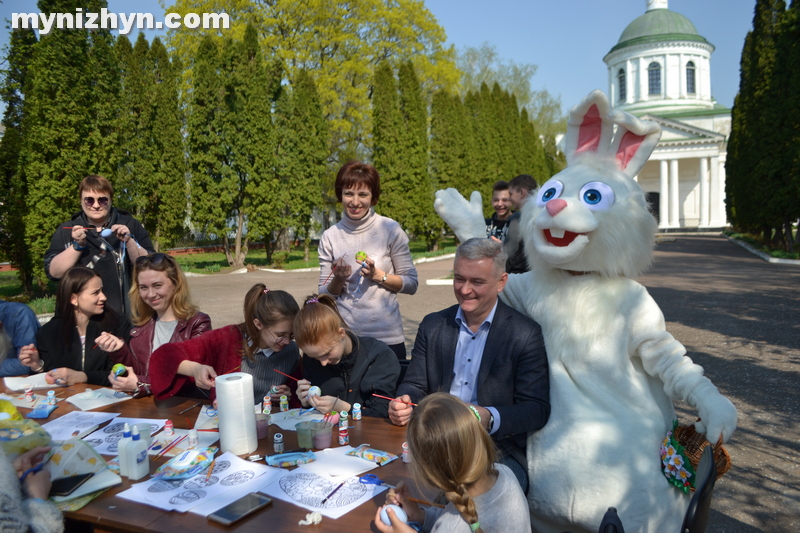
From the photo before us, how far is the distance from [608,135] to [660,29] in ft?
193

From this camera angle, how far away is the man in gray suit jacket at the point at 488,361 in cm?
243

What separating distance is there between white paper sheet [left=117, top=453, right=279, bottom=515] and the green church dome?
59.0m

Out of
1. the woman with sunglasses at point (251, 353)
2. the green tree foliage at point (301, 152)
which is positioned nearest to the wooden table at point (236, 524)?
the woman with sunglasses at point (251, 353)

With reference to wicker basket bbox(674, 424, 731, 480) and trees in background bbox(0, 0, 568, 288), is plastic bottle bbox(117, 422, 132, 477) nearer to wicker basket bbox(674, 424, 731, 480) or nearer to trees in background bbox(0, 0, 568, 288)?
wicker basket bbox(674, 424, 731, 480)

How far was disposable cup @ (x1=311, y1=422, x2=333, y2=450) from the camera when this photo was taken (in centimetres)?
250

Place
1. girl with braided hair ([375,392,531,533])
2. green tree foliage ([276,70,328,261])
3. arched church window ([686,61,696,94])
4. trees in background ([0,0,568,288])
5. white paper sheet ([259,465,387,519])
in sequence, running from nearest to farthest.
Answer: girl with braided hair ([375,392,531,533])
white paper sheet ([259,465,387,519])
trees in background ([0,0,568,288])
green tree foliage ([276,70,328,261])
arched church window ([686,61,696,94])

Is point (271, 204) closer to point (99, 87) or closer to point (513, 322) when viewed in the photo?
point (99, 87)

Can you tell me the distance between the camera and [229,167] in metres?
19.2

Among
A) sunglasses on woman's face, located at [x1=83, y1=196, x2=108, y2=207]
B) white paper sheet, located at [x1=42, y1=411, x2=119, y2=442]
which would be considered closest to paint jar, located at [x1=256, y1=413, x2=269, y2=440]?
white paper sheet, located at [x1=42, y1=411, x2=119, y2=442]

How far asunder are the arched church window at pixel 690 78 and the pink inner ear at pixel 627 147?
58886 millimetres

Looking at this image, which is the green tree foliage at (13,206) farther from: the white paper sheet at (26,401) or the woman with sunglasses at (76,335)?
the white paper sheet at (26,401)

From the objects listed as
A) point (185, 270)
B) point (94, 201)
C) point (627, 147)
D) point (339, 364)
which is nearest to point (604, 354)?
point (627, 147)

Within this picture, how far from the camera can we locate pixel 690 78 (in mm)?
53281

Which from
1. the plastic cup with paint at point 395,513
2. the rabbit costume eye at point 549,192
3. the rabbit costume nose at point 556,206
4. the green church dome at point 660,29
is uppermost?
the green church dome at point 660,29
